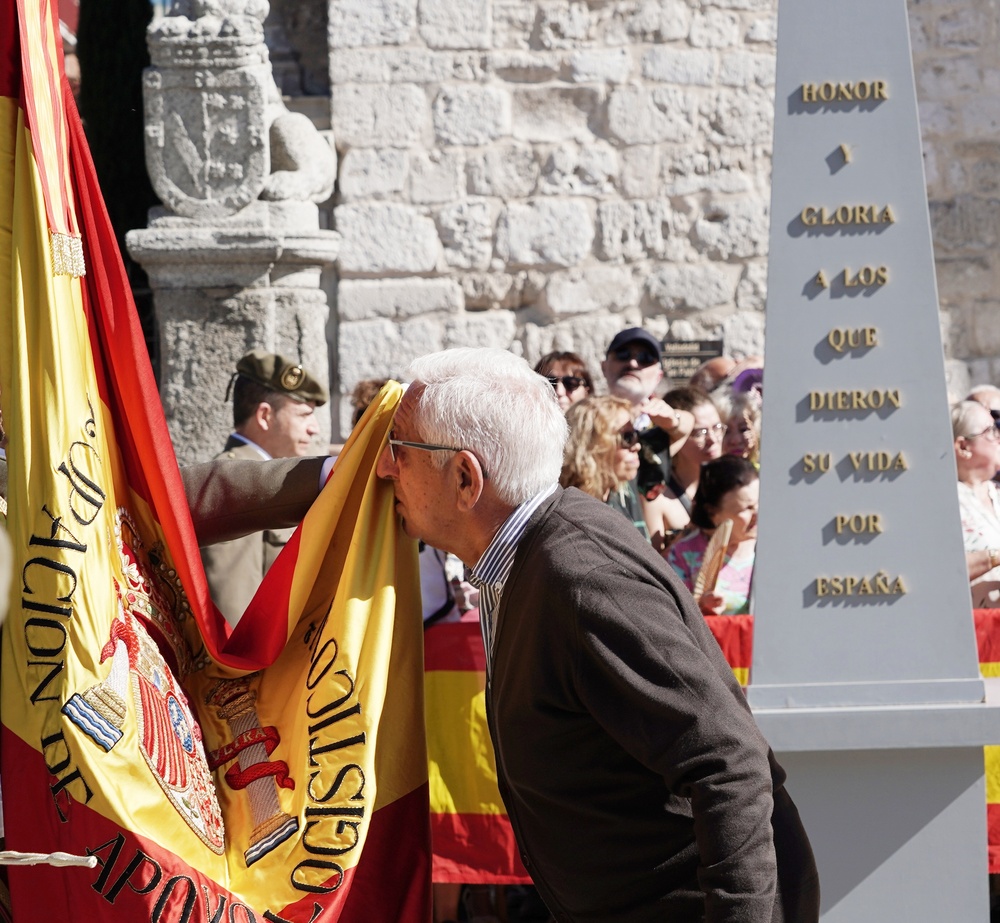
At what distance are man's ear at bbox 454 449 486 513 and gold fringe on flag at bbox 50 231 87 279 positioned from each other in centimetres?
69

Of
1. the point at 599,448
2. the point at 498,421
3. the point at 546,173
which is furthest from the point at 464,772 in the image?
the point at 546,173

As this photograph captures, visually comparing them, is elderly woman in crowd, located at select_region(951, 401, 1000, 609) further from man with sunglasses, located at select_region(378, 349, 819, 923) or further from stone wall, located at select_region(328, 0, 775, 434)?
man with sunglasses, located at select_region(378, 349, 819, 923)

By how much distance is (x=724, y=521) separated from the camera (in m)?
4.55

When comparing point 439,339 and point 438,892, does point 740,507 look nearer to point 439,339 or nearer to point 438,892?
point 438,892

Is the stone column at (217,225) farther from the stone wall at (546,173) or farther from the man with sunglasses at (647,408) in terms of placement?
the man with sunglasses at (647,408)

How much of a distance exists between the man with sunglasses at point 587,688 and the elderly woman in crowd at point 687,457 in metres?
2.89

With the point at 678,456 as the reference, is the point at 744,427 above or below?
above

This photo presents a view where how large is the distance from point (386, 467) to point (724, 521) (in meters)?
2.50

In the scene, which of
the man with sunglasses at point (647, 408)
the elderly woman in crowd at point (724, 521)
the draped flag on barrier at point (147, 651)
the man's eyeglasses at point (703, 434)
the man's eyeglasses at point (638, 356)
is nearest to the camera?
the draped flag on barrier at point (147, 651)

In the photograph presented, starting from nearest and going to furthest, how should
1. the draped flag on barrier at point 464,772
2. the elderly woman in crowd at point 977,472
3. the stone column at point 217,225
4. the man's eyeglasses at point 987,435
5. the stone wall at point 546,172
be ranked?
1. the draped flag on barrier at point 464,772
2. the elderly woman in crowd at point 977,472
3. the man's eyeglasses at point 987,435
4. the stone column at point 217,225
5. the stone wall at point 546,172

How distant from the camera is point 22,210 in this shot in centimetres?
208

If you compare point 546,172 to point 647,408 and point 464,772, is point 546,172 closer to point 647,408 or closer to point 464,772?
point 647,408

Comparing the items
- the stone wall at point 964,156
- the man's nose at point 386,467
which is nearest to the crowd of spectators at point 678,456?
the man's nose at point 386,467

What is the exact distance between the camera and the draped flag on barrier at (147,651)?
6.57ft
